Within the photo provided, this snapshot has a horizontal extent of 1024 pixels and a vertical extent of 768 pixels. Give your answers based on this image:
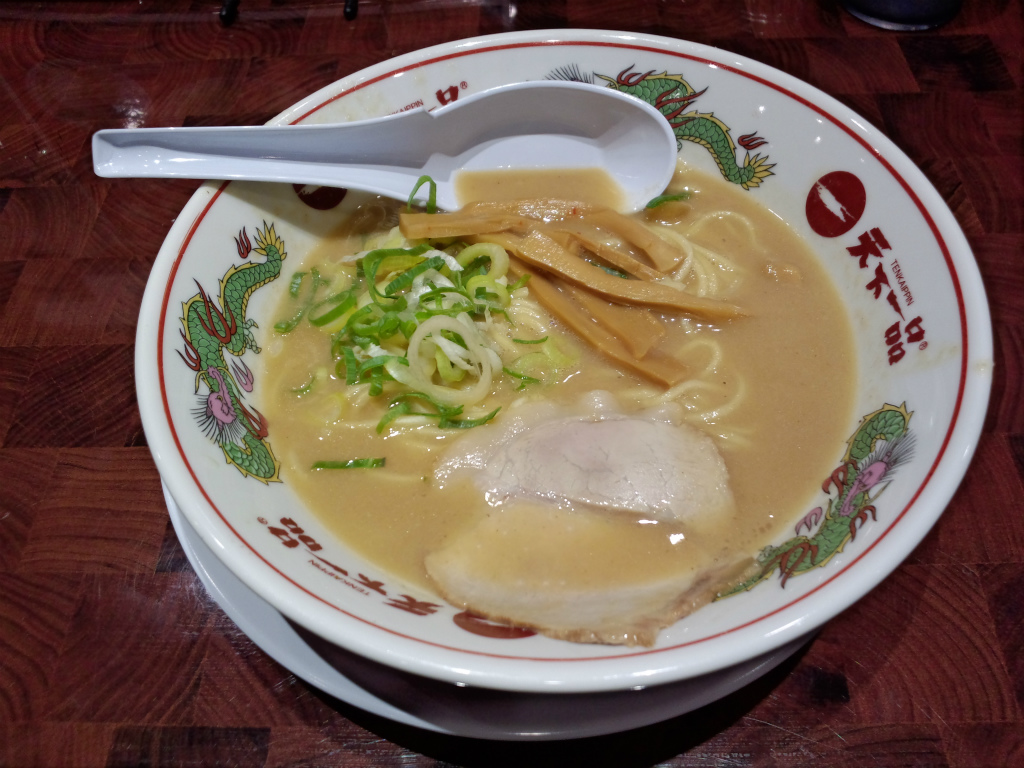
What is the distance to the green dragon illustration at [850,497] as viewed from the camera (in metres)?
1.14

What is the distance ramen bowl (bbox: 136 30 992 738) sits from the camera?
1.01 m

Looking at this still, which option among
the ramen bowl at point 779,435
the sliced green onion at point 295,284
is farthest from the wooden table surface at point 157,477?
the sliced green onion at point 295,284

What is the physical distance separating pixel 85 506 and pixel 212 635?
0.49m

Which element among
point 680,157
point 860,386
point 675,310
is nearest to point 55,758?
point 675,310

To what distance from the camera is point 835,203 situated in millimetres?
1682

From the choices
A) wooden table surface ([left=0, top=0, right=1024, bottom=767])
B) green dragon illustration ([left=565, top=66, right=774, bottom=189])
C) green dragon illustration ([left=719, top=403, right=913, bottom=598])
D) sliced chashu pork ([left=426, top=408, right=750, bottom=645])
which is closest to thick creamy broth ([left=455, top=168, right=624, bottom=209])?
green dragon illustration ([left=565, top=66, right=774, bottom=189])

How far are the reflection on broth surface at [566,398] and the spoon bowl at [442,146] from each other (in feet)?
0.51

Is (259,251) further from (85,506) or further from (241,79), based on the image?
(241,79)

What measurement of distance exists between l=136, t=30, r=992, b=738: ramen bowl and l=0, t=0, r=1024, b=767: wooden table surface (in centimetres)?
17

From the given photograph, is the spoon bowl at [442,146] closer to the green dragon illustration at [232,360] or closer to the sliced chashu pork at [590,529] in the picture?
the green dragon illustration at [232,360]

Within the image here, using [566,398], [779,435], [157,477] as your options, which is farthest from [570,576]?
[157,477]

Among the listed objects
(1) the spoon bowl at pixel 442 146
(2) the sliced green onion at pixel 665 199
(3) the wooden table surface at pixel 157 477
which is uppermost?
(1) the spoon bowl at pixel 442 146

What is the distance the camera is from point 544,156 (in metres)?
1.98

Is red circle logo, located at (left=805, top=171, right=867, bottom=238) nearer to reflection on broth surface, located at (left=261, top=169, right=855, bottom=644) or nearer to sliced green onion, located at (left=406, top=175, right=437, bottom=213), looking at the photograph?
reflection on broth surface, located at (left=261, top=169, right=855, bottom=644)
